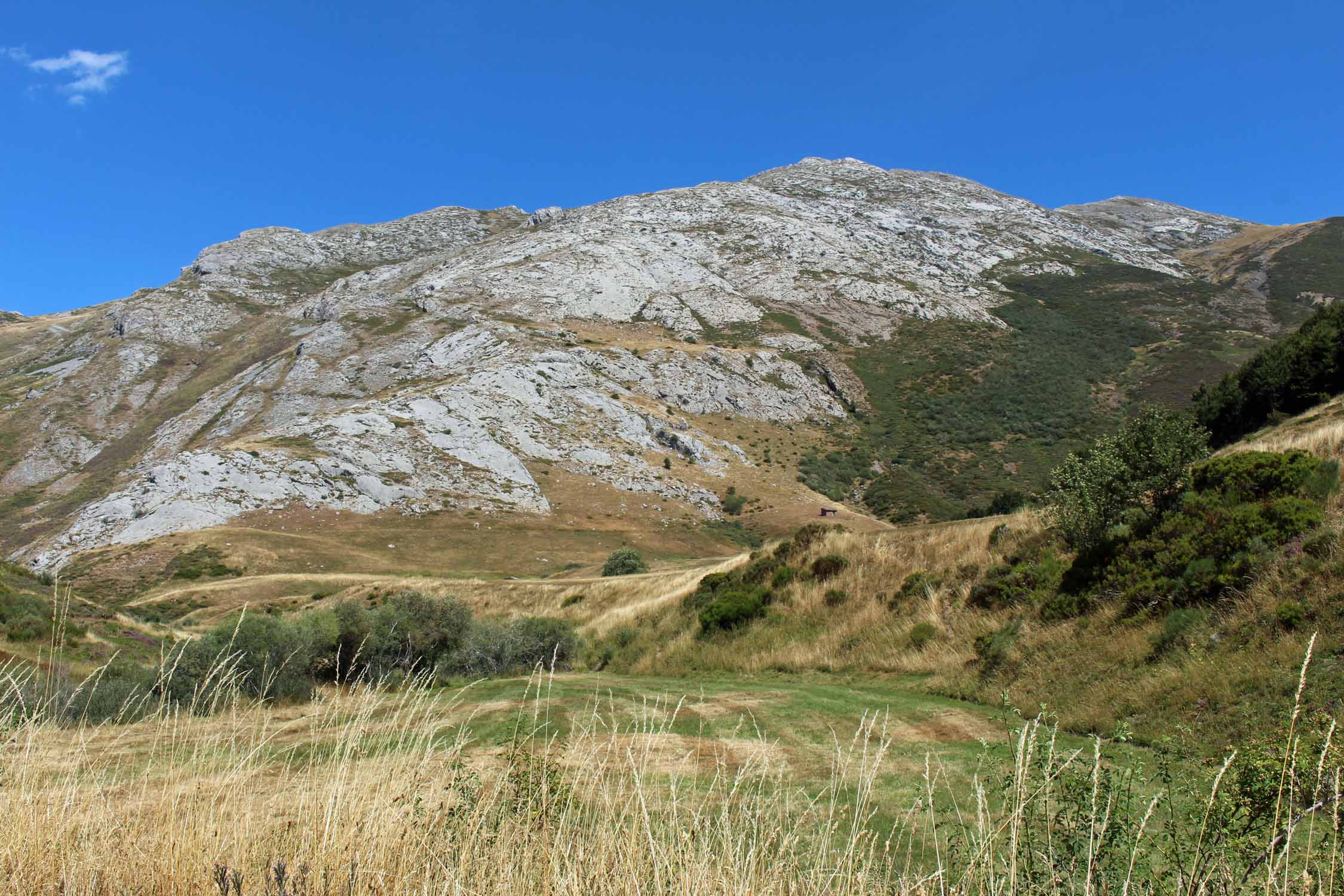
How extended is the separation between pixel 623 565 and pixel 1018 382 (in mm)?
62423

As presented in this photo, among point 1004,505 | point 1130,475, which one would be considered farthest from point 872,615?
point 1004,505

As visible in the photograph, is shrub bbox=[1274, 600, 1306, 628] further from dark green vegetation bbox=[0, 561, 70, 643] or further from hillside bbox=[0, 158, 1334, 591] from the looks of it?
hillside bbox=[0, 158, 1334, 591]

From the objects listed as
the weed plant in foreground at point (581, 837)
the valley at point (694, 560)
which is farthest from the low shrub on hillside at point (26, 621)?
the weed plant in foreground at point (581, 837)

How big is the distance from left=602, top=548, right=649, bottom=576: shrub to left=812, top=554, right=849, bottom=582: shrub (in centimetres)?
1961

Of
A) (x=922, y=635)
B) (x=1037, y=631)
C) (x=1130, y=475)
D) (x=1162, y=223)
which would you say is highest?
(x=1162, y=223)

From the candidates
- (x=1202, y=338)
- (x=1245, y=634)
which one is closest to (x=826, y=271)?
(x=1202, y=338)

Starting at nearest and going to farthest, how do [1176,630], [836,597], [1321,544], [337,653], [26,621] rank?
[1321,544] < [1176,630] < [337,653] < [836,597] < [26,621]

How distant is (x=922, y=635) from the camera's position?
12766 mm

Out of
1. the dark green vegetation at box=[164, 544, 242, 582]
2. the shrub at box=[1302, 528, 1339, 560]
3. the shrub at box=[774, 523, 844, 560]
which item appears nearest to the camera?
the shrub at box=[1302, 528, 1339, 560]

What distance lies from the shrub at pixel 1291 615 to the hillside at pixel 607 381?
40.1 m

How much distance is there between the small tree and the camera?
12133mm

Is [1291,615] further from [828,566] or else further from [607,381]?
[607,381]

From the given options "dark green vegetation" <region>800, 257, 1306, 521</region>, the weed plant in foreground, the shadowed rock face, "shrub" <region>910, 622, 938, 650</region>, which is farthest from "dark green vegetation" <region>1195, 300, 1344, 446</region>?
the shadowed rock face

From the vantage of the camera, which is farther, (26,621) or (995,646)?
(26,621)
